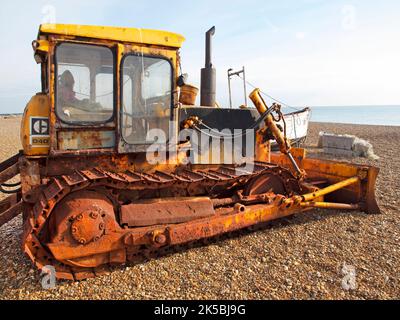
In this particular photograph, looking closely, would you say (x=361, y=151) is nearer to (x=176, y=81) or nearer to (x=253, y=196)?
(x=253, y=196)

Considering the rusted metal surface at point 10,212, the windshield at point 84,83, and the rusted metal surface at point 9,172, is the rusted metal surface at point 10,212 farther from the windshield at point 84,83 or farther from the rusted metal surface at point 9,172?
the windshield at point 84,83

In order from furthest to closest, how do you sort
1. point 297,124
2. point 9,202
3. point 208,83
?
point 297,124 → point 208,83 → point 9,202

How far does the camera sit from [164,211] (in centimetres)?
423

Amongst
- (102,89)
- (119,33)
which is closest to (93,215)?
(102,89)

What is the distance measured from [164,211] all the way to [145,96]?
1558 millimetres

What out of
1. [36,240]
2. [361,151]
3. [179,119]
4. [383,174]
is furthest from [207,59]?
[361,151]

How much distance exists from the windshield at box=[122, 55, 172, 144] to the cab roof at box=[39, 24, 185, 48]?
0.73ft

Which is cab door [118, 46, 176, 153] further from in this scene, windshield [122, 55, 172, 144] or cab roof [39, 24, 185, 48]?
cab roof [39, 24, 185, 48]

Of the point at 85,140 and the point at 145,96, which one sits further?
the point at 145,96

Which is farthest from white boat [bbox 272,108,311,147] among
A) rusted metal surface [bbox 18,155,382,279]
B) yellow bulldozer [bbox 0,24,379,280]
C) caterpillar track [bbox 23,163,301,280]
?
caterpillar track [bbox 23,163,301,280]

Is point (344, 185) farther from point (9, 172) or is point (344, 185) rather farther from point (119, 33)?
point (9, 172)

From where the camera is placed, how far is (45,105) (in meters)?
3.85

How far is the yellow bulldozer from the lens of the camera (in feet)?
12.2
